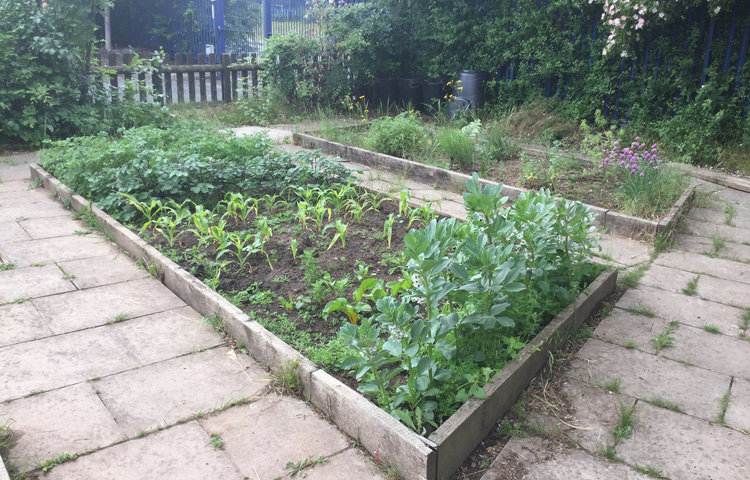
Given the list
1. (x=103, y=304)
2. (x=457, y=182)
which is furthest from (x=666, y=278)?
(x=103, y=304)

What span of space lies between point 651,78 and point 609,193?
342 centimetres

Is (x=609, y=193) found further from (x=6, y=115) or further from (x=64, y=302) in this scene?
(x=6, y=115)

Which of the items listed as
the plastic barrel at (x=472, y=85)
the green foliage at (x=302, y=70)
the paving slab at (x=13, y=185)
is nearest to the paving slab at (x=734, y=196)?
the plastic barrel at (x=472, y=85)

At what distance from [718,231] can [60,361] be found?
17.2ft

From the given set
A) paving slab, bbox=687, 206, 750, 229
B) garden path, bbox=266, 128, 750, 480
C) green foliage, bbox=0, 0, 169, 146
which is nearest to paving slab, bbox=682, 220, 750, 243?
paving slab, bbox=687, 206, 750, 229

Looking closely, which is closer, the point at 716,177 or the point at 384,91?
the point at 716,177

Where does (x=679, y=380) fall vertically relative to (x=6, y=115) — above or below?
below

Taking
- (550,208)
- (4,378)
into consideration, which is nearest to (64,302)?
(4,378)

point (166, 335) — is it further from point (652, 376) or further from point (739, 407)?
point (739, 407)

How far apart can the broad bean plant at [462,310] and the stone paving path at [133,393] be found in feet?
1.25

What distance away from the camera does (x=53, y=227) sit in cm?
513

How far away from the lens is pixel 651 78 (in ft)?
27.1

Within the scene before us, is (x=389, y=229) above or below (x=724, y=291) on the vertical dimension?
above

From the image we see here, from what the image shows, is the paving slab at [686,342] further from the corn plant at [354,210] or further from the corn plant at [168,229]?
the corn plant at [168,229]
